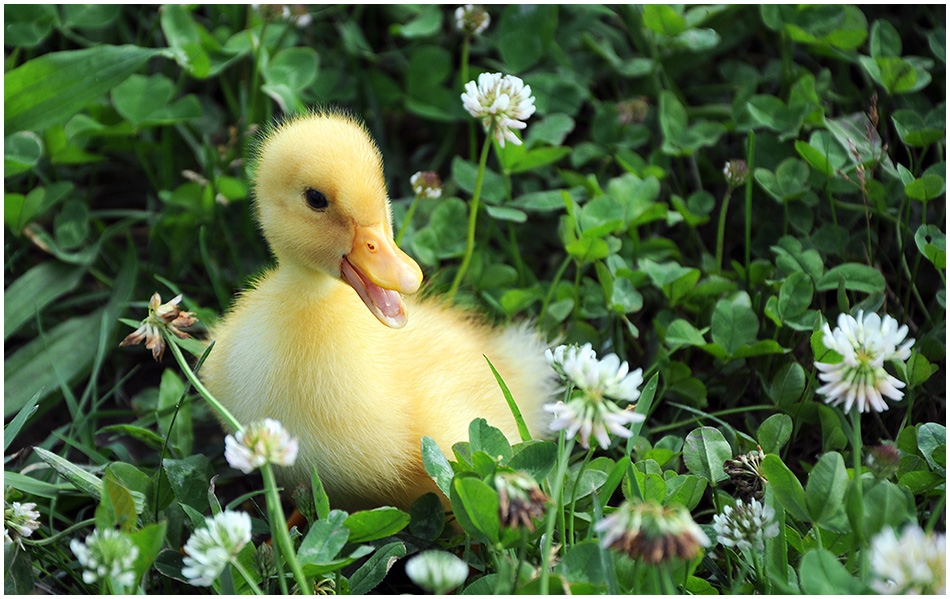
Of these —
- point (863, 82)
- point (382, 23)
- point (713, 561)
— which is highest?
point (382, 23)

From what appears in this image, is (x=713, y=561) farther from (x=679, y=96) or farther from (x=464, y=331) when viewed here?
(x=679, y=96)

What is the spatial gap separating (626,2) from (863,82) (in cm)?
57

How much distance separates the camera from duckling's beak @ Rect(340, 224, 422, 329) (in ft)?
4.22

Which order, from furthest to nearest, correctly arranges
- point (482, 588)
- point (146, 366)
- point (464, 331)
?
1. point (146, 366)
2. point (464, 331)
3. point (482, 588)

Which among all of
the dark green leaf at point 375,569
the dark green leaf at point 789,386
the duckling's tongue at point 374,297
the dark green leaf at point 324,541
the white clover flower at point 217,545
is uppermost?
the duckling's tongue at point 374,297

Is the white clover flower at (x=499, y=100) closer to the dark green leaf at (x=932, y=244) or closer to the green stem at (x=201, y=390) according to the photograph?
the green stem at (x=201, y=390)

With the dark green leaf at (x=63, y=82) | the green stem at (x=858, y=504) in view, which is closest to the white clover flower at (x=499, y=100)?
the green stem at (x=858, y=504)

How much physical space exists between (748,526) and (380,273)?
1.91 ft

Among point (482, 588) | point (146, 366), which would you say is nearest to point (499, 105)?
point (482, 588)

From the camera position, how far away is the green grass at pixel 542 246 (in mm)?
1215

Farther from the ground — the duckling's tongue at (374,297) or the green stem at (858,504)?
the duckling's tongue at (374,297)

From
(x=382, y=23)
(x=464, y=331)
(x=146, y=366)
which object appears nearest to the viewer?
(x=464, y=331)

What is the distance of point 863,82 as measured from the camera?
2.08 m

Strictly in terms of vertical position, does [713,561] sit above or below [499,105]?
below
